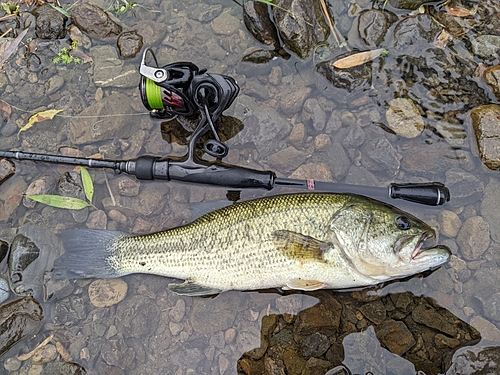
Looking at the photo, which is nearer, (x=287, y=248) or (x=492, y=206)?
(x=287, y=248)

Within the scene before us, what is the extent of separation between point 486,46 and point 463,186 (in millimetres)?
1469

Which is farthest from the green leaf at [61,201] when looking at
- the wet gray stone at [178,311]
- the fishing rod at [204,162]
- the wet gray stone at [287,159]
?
the wet gray stone at [287,159]

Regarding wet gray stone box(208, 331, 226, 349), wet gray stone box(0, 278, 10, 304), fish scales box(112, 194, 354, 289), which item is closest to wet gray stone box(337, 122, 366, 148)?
fish scales box(112, 194, 354, 289)

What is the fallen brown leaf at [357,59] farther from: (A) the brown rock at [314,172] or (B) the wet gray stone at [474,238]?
(B) the wet gray stone at [474,238]

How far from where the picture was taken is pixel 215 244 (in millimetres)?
3650

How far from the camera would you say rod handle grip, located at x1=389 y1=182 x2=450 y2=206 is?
3.59m

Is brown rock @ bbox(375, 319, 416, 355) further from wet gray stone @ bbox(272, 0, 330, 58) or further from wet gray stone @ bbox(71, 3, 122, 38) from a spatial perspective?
wet gray stone @ bbox(71, 3, 122, 38)

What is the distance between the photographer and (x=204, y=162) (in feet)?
12.5

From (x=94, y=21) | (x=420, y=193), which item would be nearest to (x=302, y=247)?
(x=420, y=193)

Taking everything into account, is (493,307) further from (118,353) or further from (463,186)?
(118,353)

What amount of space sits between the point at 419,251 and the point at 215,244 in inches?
71.1

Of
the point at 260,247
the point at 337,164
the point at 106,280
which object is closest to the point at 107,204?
the point at 106,280

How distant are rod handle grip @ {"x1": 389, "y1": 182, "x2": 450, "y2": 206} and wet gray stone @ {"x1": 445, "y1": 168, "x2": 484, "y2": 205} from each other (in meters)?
0.37

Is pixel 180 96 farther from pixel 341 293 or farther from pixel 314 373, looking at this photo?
pixel 314 373
